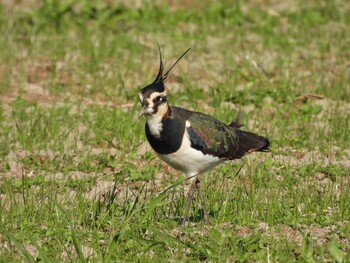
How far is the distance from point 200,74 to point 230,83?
61 cm

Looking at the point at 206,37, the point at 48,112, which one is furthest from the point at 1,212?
the point at 206,37

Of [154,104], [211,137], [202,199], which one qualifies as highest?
[154,104]

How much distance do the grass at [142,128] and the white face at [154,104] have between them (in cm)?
60

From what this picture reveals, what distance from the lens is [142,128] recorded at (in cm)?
882

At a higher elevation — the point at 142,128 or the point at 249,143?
the point at 249,143

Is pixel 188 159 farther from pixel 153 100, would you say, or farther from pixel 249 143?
pixel 249 143

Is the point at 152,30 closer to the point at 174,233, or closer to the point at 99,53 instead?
the point at 99,53

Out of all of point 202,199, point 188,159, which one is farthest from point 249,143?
point 188,159

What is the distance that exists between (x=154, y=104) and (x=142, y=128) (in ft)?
8.01

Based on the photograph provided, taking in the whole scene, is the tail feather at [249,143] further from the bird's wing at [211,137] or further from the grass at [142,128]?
the grass at [142,128]

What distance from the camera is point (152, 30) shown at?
39.3 ft

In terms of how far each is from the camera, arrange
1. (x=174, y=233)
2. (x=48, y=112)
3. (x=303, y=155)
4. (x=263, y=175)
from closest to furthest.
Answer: (x=174, y=233), (x=263, y=175), (x=303, y=155), (x=48, y=112)

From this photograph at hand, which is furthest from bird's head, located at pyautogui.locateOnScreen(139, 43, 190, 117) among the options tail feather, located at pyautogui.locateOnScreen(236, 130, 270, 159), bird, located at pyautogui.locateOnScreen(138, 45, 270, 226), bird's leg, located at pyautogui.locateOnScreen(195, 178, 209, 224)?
tail feather, located at pyautogui.locateOnScreen(236, 130, 270, 159)

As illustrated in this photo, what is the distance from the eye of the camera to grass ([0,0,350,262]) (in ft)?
19.9
